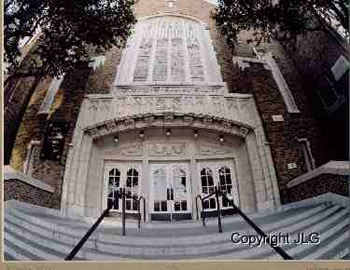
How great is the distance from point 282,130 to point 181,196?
1.37 metres

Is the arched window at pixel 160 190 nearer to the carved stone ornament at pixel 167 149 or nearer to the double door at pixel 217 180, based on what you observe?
the carved stone ornament at pixel 167 149

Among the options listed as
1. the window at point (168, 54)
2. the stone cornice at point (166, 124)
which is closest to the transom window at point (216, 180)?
the stone cornice at point (166, 124)

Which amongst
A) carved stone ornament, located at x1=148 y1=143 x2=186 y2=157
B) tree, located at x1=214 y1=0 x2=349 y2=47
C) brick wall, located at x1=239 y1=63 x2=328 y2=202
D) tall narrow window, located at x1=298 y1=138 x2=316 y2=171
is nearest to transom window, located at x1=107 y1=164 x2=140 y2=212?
carved stone ornament, located at x1=148 y1=143 x2=186 y2=157

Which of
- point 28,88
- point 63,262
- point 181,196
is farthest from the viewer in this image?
point 28,88

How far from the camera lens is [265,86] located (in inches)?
233

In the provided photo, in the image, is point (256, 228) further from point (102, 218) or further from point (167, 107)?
point (167, 107)

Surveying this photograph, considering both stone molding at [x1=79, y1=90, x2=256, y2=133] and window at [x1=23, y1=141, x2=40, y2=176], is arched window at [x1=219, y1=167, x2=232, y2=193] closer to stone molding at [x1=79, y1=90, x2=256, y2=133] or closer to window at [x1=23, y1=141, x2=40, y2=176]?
stone molding at [x1=79, y1=90, x2=256, y2=133]

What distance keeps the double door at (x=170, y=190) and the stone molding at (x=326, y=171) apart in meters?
1.11

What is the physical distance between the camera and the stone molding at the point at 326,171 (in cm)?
497

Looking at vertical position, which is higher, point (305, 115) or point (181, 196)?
point (305, 115)

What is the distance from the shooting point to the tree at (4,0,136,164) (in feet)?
18.7

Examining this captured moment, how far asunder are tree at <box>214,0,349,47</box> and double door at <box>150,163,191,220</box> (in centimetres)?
170

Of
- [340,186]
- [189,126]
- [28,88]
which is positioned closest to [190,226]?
[189,126]

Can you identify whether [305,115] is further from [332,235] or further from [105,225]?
[105,225]
